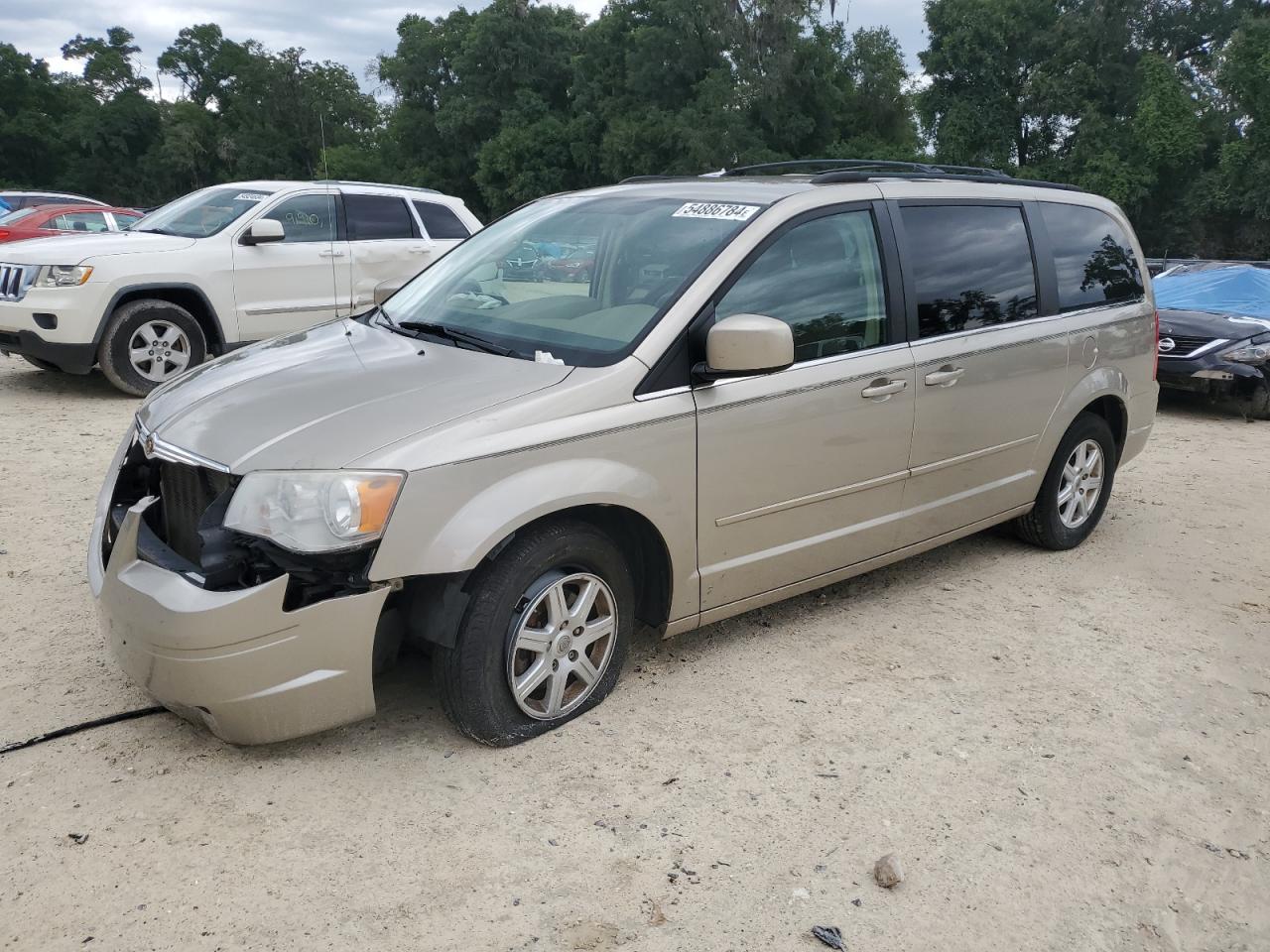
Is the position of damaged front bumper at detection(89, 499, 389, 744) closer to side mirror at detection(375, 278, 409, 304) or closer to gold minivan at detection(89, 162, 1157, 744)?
gold minivan at detection(89, 162, 1157, 744)

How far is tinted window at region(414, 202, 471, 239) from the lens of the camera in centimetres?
998

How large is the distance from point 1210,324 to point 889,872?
29.4 ft

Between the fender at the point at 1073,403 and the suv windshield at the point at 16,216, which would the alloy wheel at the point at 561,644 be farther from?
the suv windshield at the point at 16,216

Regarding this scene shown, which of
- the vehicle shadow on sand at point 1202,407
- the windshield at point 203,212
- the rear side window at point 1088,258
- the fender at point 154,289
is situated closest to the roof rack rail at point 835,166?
the rear side window at point 1088,258

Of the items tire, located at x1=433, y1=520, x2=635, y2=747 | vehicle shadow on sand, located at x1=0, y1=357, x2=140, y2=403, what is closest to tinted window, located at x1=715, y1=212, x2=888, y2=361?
tire, located at x1=433, y1=520, x2=635, y2=747

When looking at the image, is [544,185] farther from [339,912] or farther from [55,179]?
[339,912]

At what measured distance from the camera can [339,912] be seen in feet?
8.70

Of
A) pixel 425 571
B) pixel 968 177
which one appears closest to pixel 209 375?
pixel 425 571

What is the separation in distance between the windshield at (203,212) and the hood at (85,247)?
0.22 metres

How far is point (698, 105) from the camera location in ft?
159

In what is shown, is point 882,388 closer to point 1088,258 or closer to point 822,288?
point 822,288

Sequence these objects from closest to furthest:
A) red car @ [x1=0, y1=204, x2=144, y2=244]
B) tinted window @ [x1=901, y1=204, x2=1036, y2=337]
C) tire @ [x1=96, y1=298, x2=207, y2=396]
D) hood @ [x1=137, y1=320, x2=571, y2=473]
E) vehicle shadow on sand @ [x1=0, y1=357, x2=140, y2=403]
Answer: hood @ [x1=137, y1=320, x2=571, y2=473] < tinted window @ [x1=901, y1=204, x2=1036, y2=337] < tire @ [x1=96, y1=298, x2=207, y2=396] < vehicle shadow on sand @ [x1=0, y1=357, x2=140, y2=403] < red car @ [x1=0, y1=204, x2=144, y2=244]

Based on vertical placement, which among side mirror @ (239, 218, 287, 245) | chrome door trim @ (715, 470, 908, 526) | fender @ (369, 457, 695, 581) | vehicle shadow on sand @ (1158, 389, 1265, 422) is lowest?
vehicle shadow on sand @ (1158, 389, 1265, 422)

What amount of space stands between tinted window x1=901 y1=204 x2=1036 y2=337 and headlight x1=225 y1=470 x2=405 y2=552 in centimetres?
244
